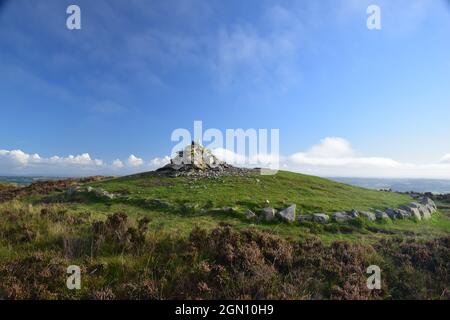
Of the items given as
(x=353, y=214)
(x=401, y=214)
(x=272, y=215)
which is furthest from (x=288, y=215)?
(x=401, y=214)

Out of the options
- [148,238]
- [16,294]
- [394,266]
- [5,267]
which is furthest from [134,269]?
[394,266]

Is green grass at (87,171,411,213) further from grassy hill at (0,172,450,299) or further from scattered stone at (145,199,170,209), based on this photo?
grassy hill at (0,172,450,299)

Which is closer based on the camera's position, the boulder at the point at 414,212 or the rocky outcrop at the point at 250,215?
the rocky outcrop at the point at 250,215

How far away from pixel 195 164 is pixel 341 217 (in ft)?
56.3

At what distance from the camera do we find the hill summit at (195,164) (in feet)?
94.2

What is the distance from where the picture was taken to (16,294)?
5754 mm

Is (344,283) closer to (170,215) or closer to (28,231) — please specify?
(28,231)

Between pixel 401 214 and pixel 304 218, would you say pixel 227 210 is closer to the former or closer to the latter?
pixel 304 218

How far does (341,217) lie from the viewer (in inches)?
632

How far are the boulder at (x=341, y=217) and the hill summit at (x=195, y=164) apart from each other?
13.8 metres

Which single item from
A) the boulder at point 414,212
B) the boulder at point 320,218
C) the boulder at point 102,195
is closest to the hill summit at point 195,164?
the boulder at point 102,195

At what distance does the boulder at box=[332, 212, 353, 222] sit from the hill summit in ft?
45.2

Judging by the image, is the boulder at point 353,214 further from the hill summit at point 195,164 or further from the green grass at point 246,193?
the hill summit at point 195,164

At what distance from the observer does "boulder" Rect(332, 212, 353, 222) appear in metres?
15.8
